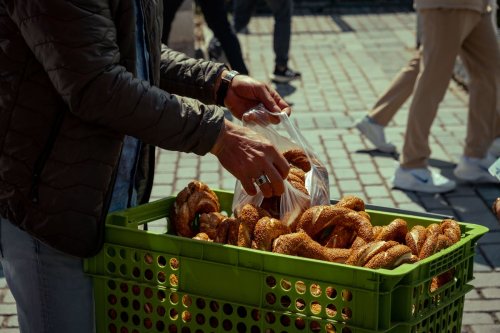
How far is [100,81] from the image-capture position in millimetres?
2438

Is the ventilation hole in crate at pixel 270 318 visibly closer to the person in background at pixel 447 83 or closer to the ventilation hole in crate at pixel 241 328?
the ventilation hole in crate at pixel 241 328

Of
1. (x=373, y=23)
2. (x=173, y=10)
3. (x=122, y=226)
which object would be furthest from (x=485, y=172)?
(x=373, y=23)

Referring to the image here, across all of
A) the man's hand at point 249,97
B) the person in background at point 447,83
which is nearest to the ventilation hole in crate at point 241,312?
the man's hand at point 249,97

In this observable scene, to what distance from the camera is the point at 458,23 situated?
21.5 ft

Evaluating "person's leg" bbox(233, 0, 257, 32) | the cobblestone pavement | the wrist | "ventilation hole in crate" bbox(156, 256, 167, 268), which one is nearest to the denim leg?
the cobblestone pavement

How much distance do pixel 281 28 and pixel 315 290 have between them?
8403 mm

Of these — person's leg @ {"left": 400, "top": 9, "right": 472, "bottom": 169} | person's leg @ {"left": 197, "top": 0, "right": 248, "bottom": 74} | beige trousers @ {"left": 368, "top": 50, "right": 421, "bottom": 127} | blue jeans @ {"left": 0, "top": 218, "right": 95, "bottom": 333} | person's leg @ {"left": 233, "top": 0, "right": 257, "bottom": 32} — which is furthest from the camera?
person's leg @ {"left": 233, "top": 0, "right": 257, "bottom": 32}

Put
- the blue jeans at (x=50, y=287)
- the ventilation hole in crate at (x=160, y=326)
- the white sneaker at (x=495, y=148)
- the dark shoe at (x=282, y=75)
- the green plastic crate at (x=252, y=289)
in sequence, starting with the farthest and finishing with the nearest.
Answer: the dark shoe at (x=282, y=75) → the white sneaker at (x=495, y=148) → the blue jeans at (x=50, y=287) → the ventilation hole in crate at (x=160, y=326) → the green plastic crate at (x=252, y=289)

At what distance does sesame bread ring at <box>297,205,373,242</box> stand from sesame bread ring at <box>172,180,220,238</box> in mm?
328

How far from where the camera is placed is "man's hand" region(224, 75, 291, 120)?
9.92 ft

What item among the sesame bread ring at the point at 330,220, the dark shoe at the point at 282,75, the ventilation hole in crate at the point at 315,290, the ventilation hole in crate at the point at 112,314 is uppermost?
the sesame bread ring at the point at 330,220

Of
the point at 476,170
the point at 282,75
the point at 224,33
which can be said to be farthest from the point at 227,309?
the point at 282,75

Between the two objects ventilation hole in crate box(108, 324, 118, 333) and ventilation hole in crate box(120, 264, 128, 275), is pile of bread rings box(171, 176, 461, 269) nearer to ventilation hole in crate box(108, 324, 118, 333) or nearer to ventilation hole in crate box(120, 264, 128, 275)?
ventilation hole in crate box(120, 264, 128, 275)

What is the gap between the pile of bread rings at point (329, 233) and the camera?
244 cm
